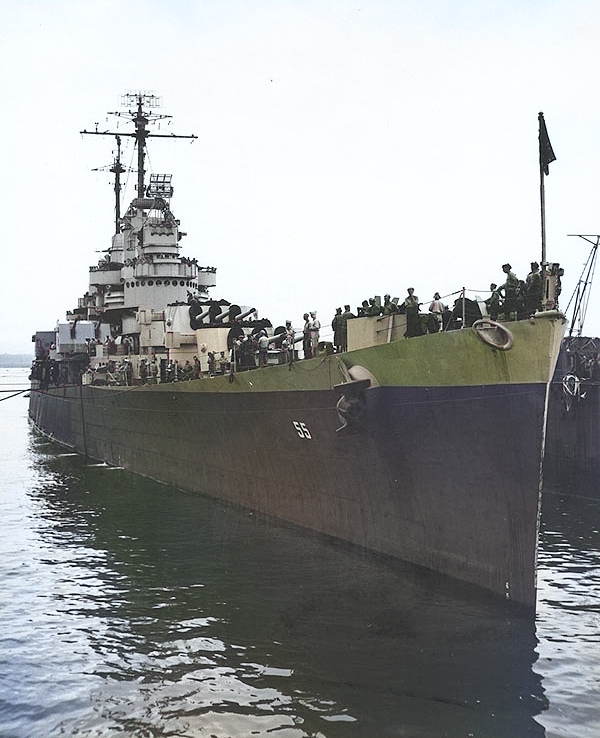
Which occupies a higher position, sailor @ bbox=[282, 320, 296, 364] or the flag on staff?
the flag on staff

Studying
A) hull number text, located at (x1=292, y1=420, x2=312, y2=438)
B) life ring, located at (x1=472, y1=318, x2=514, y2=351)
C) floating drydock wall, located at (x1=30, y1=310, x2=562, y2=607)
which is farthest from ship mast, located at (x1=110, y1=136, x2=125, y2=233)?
life ring, located at (x1=472, y1=318, x2=514, y2=351)

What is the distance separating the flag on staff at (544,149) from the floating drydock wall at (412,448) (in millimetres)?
2923

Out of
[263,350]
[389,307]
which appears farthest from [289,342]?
[389,307]

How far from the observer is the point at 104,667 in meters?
10.5

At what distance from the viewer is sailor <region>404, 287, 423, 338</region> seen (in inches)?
582

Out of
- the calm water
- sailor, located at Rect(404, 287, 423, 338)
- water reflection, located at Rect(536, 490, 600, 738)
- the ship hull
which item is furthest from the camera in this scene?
the ship hull

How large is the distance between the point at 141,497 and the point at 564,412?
471 inches

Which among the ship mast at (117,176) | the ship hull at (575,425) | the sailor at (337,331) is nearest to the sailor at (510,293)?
the sailor at (337,331)

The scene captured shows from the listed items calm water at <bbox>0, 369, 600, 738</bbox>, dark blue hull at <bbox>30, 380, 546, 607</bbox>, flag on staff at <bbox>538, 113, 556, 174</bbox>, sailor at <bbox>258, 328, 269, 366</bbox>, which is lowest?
calm water at <bbox>0, 369, 600, 738</bbox>

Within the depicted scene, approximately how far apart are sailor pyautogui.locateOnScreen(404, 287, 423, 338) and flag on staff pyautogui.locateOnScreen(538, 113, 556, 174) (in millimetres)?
3111

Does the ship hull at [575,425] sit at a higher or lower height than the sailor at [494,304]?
lower

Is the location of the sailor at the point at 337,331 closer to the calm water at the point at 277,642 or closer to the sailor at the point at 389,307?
the sailor at the point at 389,307

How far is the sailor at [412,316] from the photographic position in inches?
582

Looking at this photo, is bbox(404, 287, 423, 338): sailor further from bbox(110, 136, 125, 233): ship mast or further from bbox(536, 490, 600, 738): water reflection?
bbox(110, 136, 125, 233): ship mast
